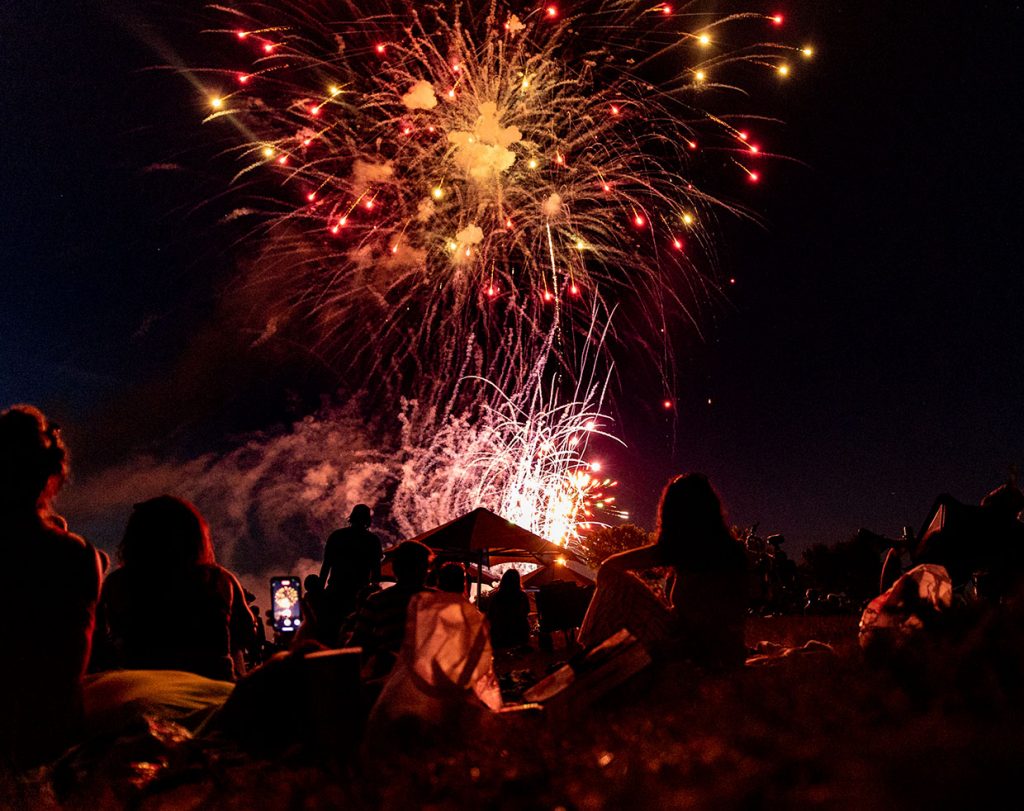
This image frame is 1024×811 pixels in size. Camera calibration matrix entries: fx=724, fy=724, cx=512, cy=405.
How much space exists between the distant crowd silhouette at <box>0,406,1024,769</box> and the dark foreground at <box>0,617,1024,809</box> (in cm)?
24

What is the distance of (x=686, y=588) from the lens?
4.36 m

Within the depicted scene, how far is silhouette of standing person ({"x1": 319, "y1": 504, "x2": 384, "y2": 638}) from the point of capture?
6820 mm

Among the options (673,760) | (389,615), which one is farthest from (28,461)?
(673,760)

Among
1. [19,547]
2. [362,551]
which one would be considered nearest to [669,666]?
[19,547]

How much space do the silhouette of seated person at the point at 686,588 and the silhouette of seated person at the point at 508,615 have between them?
17.5 ft

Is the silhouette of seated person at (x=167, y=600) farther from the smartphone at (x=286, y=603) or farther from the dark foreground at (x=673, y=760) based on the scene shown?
the smartphone at (x=286, y=603)

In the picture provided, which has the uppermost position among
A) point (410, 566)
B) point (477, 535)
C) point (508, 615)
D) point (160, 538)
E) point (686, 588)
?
point (477, 535)

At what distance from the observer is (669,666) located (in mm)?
3562

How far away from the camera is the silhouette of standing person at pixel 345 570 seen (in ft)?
22.4

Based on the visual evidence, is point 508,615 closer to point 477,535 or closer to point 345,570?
point 477,535

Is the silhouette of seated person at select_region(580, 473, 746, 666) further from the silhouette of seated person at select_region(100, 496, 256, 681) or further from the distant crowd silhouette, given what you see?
the silhouette of seated person at select_region(100, 496, 256, 681)

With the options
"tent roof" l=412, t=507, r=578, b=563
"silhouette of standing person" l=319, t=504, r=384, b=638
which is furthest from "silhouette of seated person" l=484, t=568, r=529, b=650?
"silhouette of standing person" l=319, t=504, r=384, b=638

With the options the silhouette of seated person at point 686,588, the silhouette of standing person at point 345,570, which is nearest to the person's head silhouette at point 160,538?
the silhouette of seated person at point 686,588

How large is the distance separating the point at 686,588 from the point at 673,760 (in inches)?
98.4
